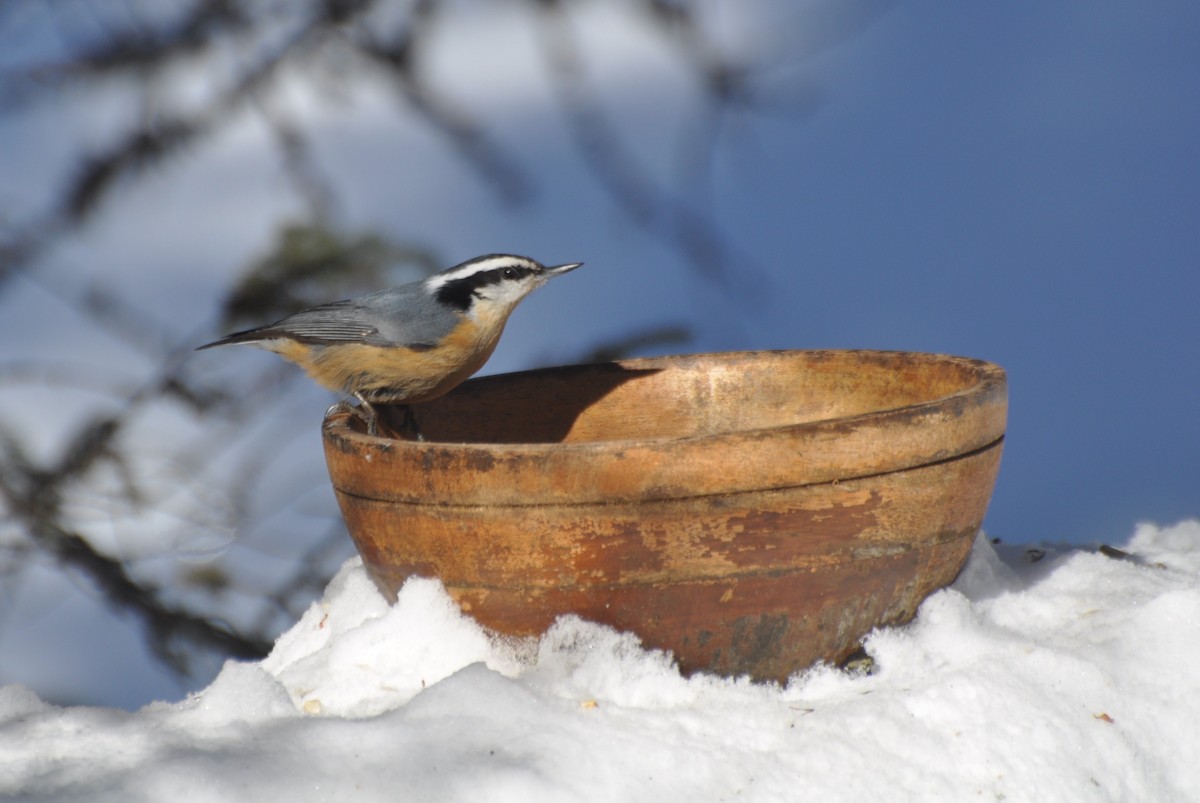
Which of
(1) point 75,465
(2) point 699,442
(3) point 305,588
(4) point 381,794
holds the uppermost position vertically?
(2) point 699,442

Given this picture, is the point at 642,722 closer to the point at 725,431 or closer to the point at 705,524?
the point at 705,524

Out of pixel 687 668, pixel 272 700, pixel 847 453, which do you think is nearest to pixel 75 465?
pixel 272 700

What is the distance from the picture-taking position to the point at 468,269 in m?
3.14

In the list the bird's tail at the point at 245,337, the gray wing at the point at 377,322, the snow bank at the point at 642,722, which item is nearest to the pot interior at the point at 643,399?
the gray wing at the point at 377,322

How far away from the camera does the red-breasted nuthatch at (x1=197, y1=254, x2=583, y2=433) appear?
3.00 m

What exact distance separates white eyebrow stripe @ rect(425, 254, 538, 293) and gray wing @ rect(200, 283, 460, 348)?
36 mm

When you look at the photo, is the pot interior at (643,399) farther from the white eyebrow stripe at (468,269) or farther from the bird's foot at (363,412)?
the white eyebrow stripe at (468,269)

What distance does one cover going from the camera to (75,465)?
11.4 ft

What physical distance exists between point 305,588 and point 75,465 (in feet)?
2.50

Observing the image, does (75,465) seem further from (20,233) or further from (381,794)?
(381,794)

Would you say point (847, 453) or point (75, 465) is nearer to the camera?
point (847, 453)

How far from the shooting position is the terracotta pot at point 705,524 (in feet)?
7.04

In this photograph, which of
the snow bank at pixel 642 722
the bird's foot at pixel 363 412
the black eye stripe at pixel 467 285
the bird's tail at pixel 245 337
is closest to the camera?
the snow bank at pixel 642 722

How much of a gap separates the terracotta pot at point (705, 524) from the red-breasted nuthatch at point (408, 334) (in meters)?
0.48
